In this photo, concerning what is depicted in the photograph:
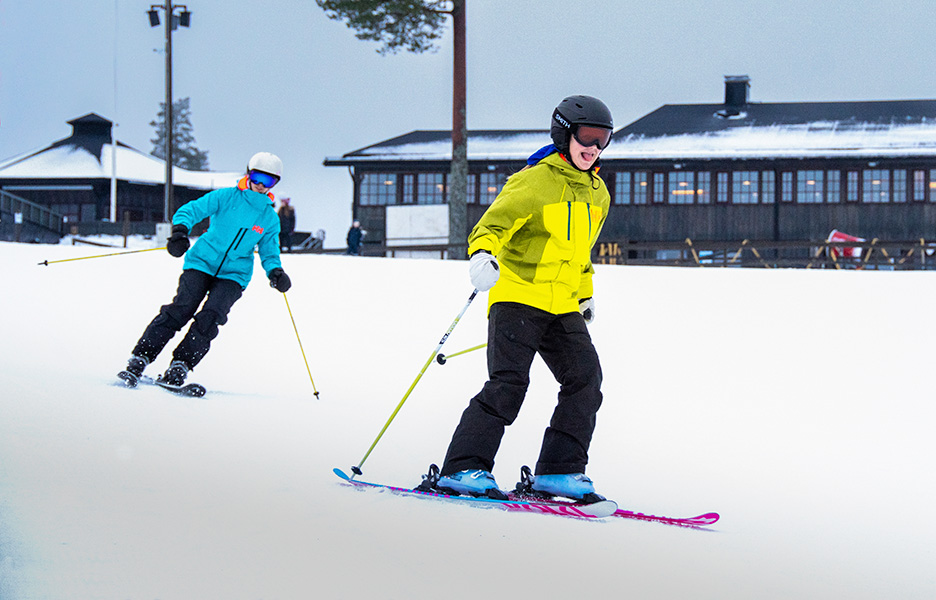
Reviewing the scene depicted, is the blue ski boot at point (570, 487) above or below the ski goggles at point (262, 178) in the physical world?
below

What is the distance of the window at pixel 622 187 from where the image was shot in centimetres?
2762

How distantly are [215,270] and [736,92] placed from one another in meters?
28.5

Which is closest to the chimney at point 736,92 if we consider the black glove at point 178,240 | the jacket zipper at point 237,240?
the jacket zipper at point 237,240

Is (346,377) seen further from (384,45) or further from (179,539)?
(384,45)

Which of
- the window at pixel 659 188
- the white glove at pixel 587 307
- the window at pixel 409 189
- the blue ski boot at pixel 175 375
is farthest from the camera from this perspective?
the window at pixel 409 189

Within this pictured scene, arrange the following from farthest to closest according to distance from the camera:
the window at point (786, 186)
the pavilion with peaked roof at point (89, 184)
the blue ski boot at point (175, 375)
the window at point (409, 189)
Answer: the pavilion with peaked roof at point (89, 184) < the window at point (409, 189) < the window at point (786, 186) < the blue ski boot at point (175, 375)

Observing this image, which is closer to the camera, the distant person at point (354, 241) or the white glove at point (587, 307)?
the white glove at point (587, 307)

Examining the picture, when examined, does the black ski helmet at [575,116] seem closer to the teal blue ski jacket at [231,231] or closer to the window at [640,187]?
the teal blue ski jacket at [231,231]

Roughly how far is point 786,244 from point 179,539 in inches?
772

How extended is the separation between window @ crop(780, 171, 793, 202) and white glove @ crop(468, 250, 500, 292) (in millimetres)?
25116

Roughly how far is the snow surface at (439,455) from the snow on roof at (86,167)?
30122 millimetres

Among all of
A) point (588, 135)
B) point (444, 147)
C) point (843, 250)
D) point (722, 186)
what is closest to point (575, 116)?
point (588, 135)

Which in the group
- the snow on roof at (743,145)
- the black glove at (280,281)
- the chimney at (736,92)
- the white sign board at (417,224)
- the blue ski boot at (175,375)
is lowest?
the blue ski boot at (175,375)

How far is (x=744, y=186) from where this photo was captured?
2728cm
